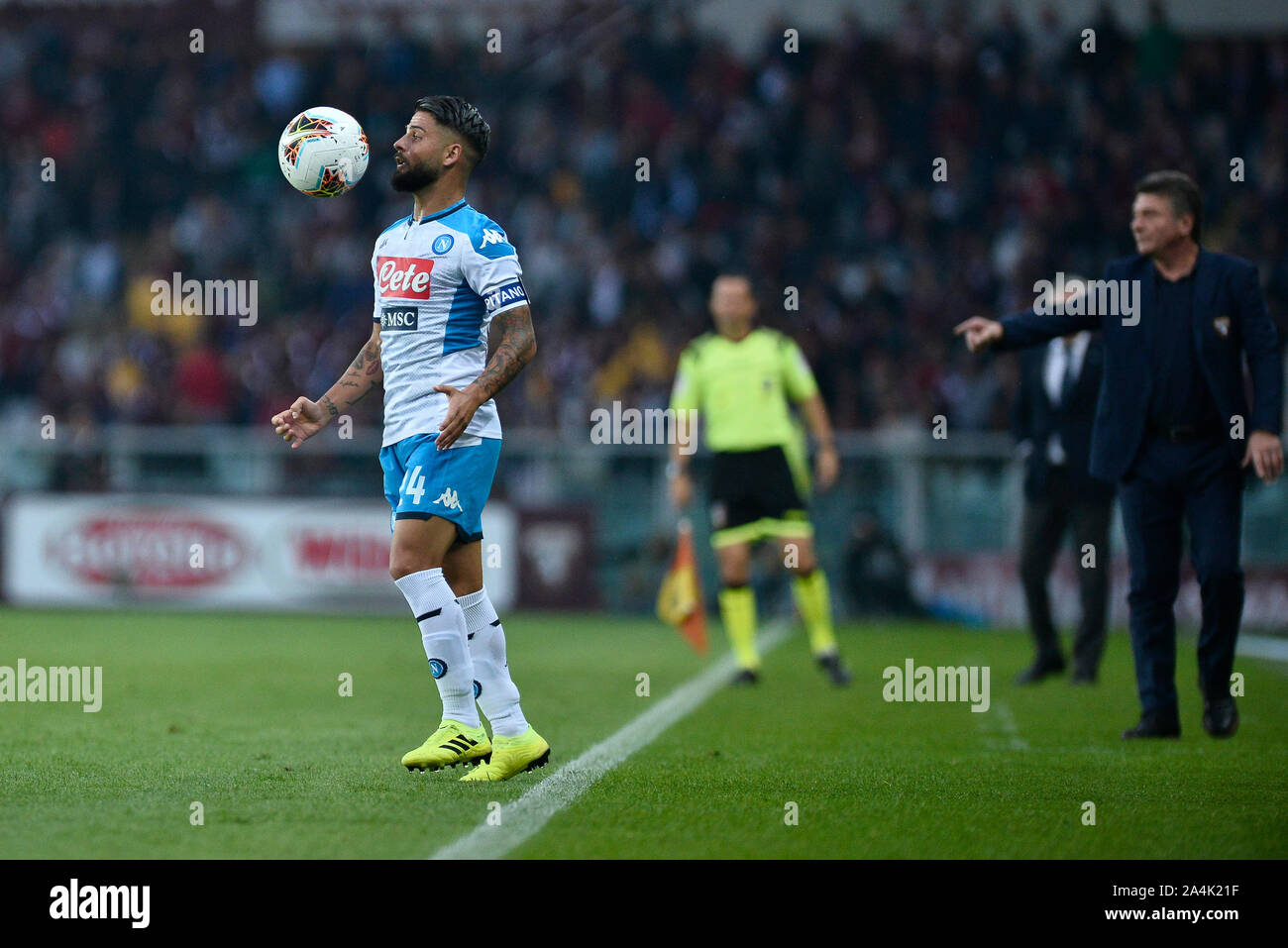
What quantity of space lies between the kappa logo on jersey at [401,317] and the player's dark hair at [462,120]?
0.56 meters

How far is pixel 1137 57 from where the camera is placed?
19828mm

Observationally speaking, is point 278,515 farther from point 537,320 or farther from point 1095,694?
point 1095,694

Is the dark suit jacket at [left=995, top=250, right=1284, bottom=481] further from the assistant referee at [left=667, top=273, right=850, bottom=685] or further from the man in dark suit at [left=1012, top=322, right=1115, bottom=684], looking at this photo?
the assistant referee at [left=667, top=273, right=850, bottom=685]

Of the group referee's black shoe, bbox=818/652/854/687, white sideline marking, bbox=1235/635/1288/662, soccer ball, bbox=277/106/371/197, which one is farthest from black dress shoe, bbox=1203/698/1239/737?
white sideline marking, bbox=1235/635/1288/662

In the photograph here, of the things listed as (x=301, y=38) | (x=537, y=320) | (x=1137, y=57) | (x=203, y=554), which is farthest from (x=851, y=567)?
Result: (x=301, y=38)

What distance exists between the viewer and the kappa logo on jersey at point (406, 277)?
5.91 metres

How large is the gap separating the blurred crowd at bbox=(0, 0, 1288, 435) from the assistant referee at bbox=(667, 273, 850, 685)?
6523mm

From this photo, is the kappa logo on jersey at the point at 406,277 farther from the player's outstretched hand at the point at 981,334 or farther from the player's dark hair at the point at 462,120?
the player's outstretched hand at the point at 981,334

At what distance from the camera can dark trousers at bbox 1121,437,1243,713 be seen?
6.98 metres

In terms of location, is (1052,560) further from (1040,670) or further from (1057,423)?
(1057,423)

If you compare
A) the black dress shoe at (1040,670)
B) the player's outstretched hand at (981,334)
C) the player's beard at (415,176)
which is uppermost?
the player's beard at (415,176)

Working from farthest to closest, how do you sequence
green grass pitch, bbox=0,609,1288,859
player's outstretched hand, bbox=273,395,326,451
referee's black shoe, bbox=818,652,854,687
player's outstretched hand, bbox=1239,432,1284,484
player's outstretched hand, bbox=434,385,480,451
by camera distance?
referee's black shoe, bbox=818,652,854,687, player's outstretched hand, bbox=1239,432,1284,484, player's outstretched hand, bbox=273,395,326,451, player's outstretched hand, bbox=434,385,480,451, green grass pitch, bbox=0,609,1288,859

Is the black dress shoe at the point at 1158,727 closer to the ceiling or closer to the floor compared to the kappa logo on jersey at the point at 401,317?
closer to the floor

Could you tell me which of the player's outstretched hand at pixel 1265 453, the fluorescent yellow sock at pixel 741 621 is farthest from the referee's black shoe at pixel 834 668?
the player's outstretched hand at pixel 1265 453
